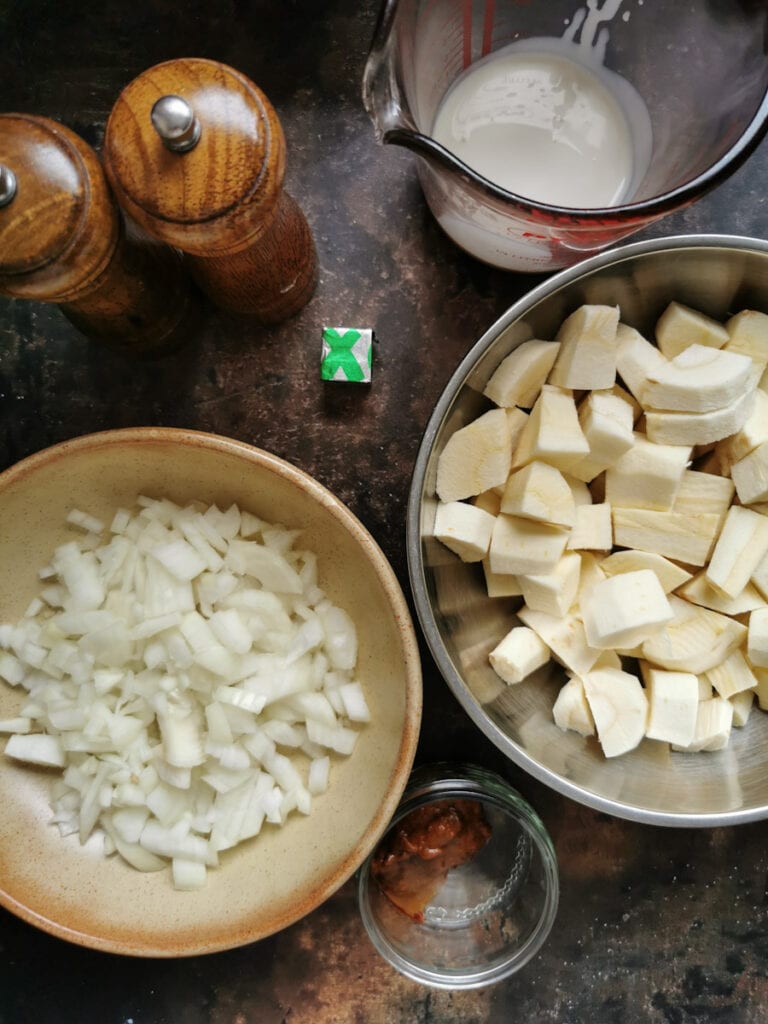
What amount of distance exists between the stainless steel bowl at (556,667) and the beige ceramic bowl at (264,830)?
0.26 ft

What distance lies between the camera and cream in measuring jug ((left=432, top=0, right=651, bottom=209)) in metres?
1.20

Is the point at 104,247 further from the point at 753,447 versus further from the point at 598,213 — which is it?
the point at 753,447

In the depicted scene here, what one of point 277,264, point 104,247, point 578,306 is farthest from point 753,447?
point 104,247

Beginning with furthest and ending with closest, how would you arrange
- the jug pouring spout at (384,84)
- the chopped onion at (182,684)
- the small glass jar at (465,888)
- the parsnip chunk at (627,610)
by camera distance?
the small glass jar at (465,888) → the chopped onion at (182,684) → the parsnip chunk at (627,610) → the jug pouring spout at (384,84)

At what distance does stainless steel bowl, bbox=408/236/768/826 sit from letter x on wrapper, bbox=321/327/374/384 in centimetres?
22

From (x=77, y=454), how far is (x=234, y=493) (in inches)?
9.4

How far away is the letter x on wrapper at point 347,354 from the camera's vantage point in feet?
4.50

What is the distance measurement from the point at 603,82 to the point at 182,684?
107 cm

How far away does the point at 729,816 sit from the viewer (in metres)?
1.19

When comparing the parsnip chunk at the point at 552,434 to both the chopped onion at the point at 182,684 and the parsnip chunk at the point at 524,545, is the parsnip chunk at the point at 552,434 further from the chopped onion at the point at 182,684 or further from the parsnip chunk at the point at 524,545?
the chopped onion at the point at 182,684

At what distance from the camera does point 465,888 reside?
147cm

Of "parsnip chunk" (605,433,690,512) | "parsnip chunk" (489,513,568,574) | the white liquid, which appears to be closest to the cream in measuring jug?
the white liquid

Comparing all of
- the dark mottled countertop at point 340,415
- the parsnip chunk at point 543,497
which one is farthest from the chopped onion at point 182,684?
the parsnip chunk at point 543,497

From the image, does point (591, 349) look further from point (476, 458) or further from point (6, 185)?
point (6, 185)
